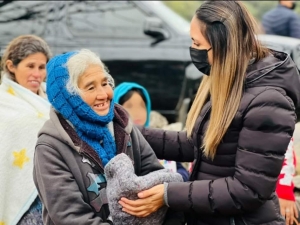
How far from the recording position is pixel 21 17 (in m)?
7.14

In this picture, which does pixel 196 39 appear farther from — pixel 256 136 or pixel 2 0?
pixel 2 0

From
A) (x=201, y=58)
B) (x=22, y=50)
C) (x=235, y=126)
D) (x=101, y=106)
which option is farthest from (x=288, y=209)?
(x=22, y=50)

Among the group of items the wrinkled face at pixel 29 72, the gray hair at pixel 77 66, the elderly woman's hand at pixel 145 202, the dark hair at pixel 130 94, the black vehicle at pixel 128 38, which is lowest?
the black vehicle at pixel 128 38

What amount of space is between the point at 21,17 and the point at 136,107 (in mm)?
3145

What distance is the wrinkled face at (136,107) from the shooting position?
445 cm

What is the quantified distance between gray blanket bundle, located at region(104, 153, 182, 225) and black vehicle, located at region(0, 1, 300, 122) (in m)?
3.95

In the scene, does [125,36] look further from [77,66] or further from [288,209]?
[77,66]

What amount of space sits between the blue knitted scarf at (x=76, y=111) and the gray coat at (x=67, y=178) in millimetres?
38

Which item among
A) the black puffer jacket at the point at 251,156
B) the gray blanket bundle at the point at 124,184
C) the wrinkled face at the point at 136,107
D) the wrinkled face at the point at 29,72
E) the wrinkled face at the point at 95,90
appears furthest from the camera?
the wrinkled face at the point at 136,107

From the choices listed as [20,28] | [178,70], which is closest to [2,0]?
[20,28]

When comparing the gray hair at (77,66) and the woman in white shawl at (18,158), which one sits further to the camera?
the woman in white shawl at (18,158)

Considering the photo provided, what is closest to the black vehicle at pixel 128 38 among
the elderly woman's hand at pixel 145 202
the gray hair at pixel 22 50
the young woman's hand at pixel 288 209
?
the gray hair at pixel 22 50

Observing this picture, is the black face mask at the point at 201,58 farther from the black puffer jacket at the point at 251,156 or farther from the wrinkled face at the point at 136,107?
the wrinkled face at the point at 136,107

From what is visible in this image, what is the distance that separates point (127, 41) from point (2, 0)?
1.43 m
